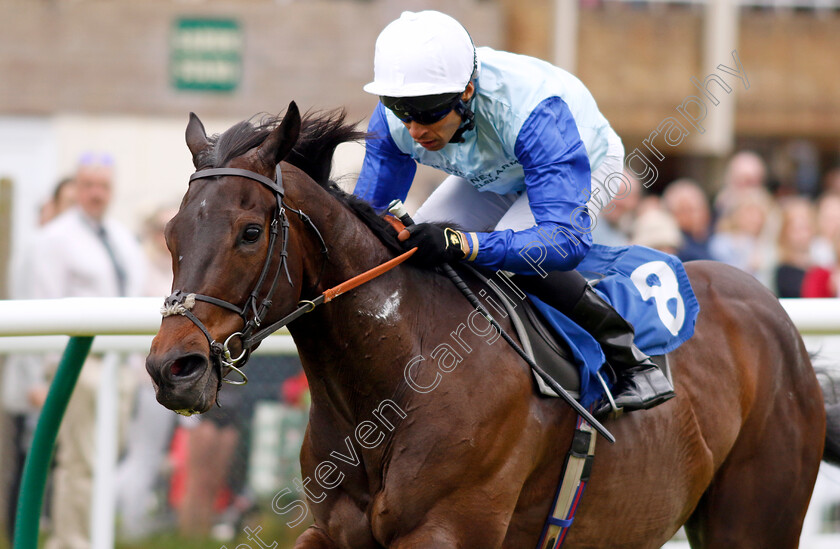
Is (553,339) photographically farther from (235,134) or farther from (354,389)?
(235,134)

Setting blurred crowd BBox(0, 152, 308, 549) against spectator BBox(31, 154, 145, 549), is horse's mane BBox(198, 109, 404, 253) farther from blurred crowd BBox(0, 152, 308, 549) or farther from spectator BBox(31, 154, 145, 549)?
spectator BBox(31, 154, 145, 549)

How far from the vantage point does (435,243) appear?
118 inches

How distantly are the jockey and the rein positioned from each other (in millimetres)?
417

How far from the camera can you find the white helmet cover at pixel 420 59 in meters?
2.95

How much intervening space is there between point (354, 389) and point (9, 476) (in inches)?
109

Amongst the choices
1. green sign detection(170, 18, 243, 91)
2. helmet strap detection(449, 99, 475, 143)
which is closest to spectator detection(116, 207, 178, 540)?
helmet strap detection(449, 99, 475, 143)

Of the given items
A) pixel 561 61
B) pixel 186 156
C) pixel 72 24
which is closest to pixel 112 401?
pixel 186 156

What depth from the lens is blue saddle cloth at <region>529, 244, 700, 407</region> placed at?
325 centimetres

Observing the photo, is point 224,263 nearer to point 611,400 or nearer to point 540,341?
point 540,341

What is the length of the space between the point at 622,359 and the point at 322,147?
Answer: 1130 millimetres

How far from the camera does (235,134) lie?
2.80 meters

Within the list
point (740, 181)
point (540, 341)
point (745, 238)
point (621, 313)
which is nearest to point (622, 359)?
point (621, 313)

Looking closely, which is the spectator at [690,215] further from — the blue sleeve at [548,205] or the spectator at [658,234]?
the blue sleeve at [548,205]

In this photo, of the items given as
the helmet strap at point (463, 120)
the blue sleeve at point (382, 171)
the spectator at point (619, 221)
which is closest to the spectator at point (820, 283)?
the spectator at point (619, 221)
